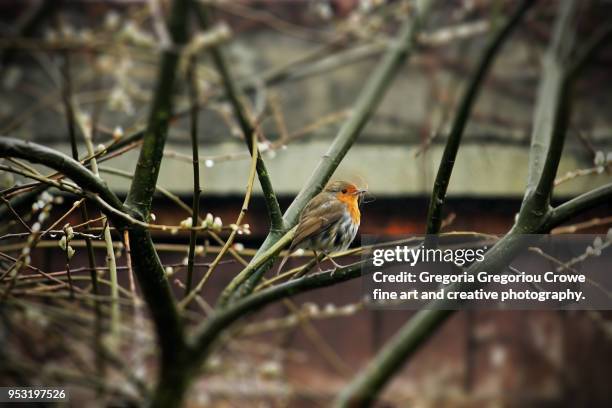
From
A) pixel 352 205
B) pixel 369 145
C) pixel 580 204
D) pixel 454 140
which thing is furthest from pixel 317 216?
pixel 369 145

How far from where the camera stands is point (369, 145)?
2.16m

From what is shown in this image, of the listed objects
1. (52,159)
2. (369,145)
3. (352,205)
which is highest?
(369,145)

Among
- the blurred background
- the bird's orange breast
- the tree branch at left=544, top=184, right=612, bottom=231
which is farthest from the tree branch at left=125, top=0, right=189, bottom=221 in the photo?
the blurred background

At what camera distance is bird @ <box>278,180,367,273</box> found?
42.8 inches

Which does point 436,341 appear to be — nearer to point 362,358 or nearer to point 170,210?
point 362,358

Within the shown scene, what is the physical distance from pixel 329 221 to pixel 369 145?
108 centimetres

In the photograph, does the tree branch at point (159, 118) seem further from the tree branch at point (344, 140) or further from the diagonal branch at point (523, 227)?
the diagonal branch at point (523, 227)

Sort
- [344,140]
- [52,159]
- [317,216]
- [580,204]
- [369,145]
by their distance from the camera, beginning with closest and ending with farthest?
[52,159]
[580,204]
[317,216]
[344,140]
[369,145]

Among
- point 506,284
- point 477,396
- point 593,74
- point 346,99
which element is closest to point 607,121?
point 593,74

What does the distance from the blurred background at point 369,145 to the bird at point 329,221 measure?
776mm

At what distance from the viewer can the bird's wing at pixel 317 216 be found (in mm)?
1075

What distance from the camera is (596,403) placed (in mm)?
2156

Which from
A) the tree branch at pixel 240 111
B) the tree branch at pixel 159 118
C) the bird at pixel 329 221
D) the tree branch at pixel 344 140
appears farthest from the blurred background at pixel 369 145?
the tree branch at pixel 159 118

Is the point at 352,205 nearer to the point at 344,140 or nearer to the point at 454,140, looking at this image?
the point at 344,140
